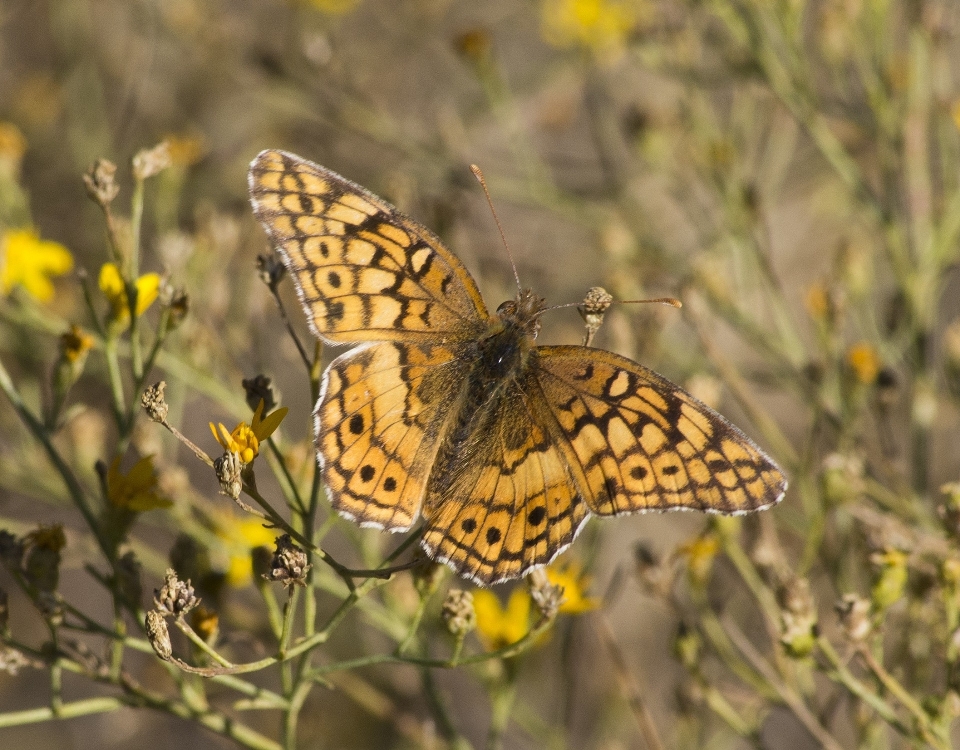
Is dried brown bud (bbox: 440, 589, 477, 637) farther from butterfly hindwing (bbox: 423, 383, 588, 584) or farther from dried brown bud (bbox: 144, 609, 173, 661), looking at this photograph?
dried brown bud (bbox: 144, 609, 173, 661)

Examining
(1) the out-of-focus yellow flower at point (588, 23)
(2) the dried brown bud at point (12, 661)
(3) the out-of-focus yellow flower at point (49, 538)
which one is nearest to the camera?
(2) the dried brown bud at point (12, 661)

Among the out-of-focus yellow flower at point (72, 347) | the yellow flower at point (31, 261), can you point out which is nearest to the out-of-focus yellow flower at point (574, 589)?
the out-of-focus yellow flower at point (72, 347)

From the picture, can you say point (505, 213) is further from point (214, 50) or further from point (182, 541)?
point (182, 541)

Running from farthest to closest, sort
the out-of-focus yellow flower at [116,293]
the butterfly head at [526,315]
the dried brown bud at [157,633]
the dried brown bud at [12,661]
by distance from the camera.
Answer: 1. the butterfly head at [526,315]
2. the out-of-focus yellow flower at [116,293]
3. the dried brown bud at [12,661]
4. the dried brown bud at [157,633]

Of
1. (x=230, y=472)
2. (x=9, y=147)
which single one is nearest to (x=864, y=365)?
(x=230, y=472)

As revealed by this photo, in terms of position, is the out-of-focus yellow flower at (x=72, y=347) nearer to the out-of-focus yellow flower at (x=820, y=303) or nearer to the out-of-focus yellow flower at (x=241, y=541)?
the out-of-focus yellow flower at (x=241, y=541)

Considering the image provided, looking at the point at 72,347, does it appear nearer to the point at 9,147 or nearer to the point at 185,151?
the point at 9,147
